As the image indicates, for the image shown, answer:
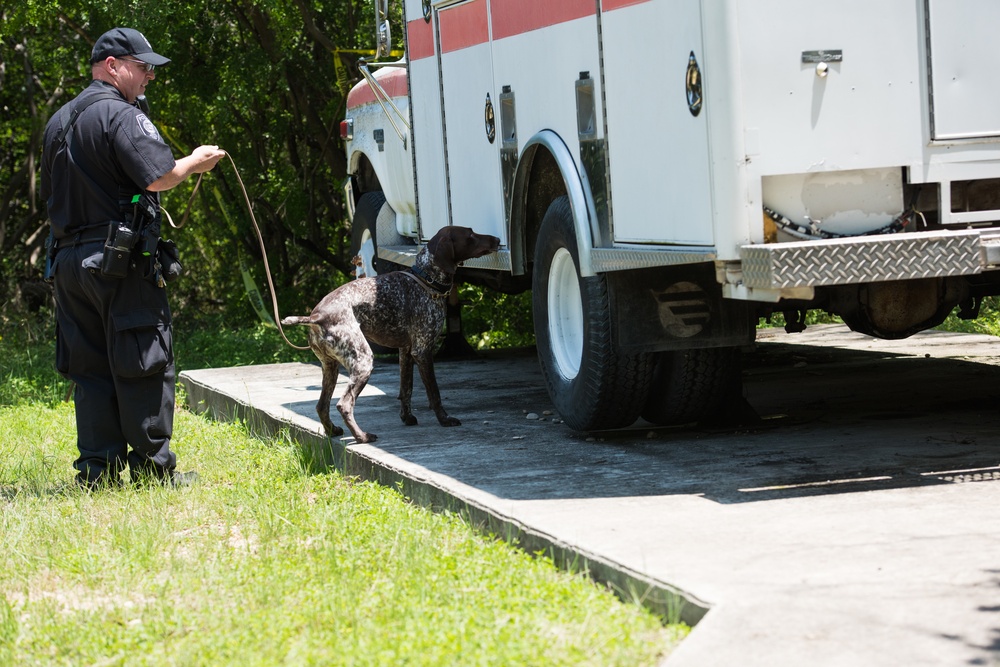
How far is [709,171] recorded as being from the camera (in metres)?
4.96

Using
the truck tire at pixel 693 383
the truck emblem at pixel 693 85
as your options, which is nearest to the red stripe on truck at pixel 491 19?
the truck emblem at pixel 693 85

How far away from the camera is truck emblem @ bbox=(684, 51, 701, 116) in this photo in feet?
16.4

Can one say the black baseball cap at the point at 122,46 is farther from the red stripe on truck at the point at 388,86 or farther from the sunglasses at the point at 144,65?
the red stripe on truck at the point at 388,86

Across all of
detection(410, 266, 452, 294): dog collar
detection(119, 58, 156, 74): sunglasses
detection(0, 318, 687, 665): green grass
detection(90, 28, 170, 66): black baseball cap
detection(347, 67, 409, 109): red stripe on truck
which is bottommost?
detection(0, 318, 687, 665): green grass

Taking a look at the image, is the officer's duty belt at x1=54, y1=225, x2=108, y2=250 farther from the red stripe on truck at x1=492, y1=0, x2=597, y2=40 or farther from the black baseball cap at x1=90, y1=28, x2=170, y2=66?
the red stripe on truck at x1=492, y1=0, x2=597, y2=40

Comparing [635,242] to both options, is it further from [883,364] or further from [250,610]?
[883,364]

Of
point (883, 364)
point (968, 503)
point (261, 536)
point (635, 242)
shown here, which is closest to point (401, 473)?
point (261, 536)

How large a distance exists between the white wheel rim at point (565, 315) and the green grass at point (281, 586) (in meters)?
1.27

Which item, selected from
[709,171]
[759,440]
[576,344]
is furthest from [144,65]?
[759,440]

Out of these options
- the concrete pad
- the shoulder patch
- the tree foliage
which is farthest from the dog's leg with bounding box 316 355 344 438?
the tree foliage

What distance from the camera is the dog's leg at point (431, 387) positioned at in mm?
7008

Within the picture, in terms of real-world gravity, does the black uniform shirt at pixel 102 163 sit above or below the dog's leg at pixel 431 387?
above

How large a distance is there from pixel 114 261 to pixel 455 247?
188 centimetres

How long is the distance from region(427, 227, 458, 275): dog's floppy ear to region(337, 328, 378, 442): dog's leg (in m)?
0.70
